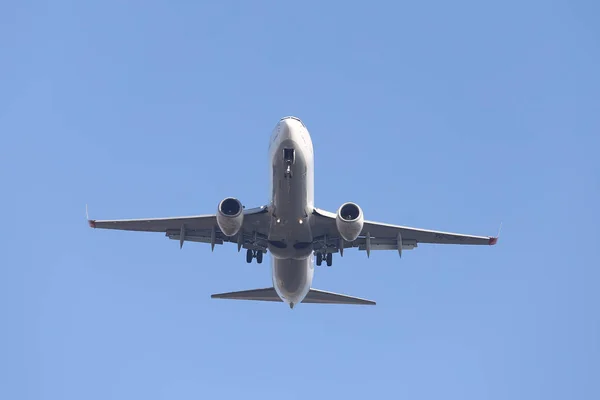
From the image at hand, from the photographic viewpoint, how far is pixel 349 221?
3688 centimetres

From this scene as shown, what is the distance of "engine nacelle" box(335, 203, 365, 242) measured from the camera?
3694 cm

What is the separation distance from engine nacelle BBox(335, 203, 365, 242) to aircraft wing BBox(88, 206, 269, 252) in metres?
3.44

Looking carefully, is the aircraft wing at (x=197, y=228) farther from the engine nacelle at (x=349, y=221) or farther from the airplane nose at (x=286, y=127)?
the airplane nose at (x=286, y=127)

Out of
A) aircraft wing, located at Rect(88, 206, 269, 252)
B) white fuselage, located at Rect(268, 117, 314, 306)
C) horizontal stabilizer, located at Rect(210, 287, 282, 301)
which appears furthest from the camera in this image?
horizontal stabilizer, located at Rect(210, 287, 282, 301)

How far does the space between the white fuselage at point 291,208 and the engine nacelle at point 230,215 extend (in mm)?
1390

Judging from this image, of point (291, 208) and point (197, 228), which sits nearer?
point (291, 208)

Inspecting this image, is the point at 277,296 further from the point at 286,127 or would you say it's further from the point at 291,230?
the point at 286,127

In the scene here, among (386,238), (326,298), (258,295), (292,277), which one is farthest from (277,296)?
(386,238)

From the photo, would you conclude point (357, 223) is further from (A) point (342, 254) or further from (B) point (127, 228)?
(B) point (127, 228)

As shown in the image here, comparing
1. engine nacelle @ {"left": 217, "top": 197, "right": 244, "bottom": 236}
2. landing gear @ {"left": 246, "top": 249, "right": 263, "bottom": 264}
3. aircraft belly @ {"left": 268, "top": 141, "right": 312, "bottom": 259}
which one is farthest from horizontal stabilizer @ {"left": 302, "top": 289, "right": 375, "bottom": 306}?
engine nacelle @ {"left": 217, "top": 197, "right": 244, "bottom": 236}

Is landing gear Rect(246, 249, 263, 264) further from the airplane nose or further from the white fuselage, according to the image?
the airplane nose

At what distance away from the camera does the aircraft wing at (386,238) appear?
40281 mm

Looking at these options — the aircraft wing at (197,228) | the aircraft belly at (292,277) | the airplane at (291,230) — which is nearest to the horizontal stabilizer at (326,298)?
the airplane at (291,230)

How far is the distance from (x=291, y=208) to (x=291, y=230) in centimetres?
173
